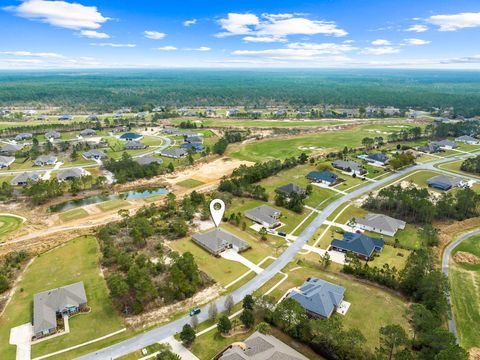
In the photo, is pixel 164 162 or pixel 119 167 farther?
pixel 164 162

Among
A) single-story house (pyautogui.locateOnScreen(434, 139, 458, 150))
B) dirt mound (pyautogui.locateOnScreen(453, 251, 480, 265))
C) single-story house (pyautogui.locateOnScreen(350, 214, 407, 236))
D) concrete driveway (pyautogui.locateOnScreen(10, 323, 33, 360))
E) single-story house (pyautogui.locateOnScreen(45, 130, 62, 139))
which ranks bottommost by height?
concrete driveway (pyautogui.locateOnScreen(10, 323, 33, 360))

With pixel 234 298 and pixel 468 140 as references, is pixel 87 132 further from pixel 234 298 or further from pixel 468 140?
pixel 468 140

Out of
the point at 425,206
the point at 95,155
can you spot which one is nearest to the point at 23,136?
the point at 95,155

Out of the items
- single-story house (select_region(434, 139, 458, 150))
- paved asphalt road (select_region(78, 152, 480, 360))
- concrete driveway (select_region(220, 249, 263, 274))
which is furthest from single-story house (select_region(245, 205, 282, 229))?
single-story house (select_region(434, 139, 458, 150))

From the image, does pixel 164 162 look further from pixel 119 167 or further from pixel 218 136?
pixel 218 136

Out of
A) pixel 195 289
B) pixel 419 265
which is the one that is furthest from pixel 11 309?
pixel 419 265

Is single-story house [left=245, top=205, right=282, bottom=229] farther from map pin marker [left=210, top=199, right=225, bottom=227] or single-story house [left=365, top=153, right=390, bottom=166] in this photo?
single-story house [left=365, top=153, right=390, bottom=166]
